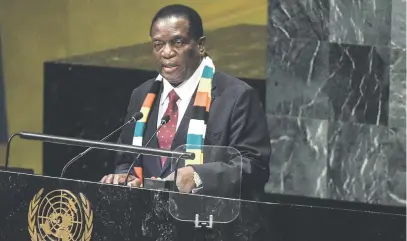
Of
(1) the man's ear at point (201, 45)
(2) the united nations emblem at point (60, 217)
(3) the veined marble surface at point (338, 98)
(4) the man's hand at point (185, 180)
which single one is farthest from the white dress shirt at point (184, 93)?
(2) the united nations emblem at point (60, 217)

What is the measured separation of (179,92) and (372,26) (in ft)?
3.57

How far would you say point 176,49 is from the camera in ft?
18.7

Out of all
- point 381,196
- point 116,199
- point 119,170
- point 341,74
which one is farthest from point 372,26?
point 116,199

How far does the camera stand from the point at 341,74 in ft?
19.5

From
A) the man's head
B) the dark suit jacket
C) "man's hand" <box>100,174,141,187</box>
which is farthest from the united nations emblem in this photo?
the man's head

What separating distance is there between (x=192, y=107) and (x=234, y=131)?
0.32 meters

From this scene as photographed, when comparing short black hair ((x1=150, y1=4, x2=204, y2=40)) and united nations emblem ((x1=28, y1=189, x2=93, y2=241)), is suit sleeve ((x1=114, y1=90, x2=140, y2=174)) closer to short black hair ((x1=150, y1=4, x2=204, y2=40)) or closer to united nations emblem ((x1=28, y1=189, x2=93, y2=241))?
short black hair ((x1=150, y1=4, x2=204, y2=40))

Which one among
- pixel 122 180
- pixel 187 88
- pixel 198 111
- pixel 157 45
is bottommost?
pixel 122 180

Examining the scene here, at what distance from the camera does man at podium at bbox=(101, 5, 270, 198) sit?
5562 mm

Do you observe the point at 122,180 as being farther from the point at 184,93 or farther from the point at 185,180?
the point at 184,93

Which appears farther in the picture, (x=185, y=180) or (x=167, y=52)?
(x=167, y=52)

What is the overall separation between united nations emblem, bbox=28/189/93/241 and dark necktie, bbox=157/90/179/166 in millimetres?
836

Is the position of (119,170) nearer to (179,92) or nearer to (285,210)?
(179,92)

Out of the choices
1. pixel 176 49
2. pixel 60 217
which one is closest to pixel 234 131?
pixel 176 49
